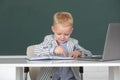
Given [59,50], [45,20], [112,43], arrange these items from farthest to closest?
1. [45,20]
2. [59,50]
3. [112,43]

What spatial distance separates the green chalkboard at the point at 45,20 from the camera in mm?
4016

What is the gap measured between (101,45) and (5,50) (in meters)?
1.23

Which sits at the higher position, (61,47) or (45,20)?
(45,20)

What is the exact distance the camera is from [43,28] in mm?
4031

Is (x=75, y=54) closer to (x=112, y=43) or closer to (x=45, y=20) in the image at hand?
(x=112, y=43)

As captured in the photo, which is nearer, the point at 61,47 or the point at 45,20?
the point at 61,47

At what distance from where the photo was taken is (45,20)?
4039 millimetres

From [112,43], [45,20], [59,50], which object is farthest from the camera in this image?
[45,20]

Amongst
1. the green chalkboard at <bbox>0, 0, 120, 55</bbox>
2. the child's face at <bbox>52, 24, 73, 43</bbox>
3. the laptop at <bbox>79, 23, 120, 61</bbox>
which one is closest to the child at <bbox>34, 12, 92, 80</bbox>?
the child's face at <bbox>52, 24, 73, 43</bbox>

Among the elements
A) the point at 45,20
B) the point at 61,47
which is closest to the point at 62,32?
the point at 61,47

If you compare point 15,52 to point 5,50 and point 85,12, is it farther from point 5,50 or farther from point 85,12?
point 85,12

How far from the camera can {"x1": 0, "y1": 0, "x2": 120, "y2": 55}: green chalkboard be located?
4016 mm

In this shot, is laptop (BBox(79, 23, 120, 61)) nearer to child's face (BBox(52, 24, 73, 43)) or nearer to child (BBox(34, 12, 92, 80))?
child (BBox(34, 12, 92, 80))

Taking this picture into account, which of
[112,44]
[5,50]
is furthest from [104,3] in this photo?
[112,44]
